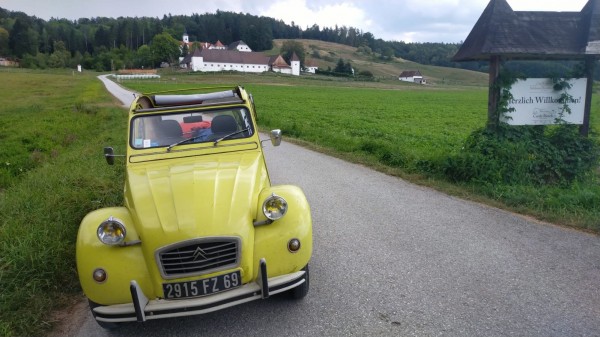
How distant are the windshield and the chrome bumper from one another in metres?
2.11

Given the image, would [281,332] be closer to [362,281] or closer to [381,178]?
[362,281]

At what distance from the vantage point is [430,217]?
6301 millimetres

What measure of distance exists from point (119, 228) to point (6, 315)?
140cm

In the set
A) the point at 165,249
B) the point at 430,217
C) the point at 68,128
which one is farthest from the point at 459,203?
the point at 68,128

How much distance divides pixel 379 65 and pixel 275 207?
412ft

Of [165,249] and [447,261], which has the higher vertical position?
[165,249]

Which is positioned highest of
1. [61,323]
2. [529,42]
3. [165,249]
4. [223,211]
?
[529,42]

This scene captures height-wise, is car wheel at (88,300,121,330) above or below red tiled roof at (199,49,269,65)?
below

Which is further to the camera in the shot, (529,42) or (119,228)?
(529,42)

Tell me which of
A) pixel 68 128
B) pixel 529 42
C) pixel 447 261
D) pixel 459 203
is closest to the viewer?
pixel 447 261

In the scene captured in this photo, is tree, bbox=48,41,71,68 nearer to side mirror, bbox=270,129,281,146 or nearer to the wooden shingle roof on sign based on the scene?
the wooden shingle roof on sign

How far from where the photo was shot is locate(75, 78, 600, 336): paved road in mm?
3598

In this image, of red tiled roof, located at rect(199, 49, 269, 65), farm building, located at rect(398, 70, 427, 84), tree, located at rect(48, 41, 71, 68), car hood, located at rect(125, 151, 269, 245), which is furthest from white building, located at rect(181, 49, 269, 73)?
car hood, located at rect(125, 151, 269, 245)

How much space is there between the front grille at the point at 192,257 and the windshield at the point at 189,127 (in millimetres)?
1901
